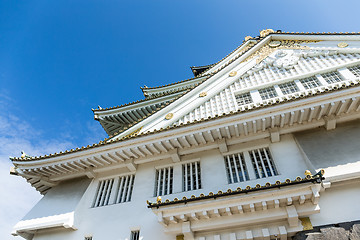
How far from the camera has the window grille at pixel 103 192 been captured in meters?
9.40

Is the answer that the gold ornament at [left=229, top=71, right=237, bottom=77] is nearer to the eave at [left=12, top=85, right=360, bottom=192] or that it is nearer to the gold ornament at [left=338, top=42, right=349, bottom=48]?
the eave at [left=12, top=85, right=360, bottom=192]

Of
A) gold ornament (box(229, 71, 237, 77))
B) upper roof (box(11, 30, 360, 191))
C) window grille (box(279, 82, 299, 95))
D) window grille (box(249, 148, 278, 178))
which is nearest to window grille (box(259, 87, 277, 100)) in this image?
upper roof (box(11, 30, 360, 191))

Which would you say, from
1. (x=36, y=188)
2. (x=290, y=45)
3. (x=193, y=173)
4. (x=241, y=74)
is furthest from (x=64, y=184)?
(x=290, y=45)

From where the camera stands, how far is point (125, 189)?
31.3ft

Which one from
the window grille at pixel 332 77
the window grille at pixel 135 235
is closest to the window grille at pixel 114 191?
the window grille at pixel 135 235

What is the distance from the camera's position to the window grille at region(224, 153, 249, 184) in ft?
27.3

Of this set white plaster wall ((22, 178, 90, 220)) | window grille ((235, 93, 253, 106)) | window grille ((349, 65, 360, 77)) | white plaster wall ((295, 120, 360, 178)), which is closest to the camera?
white plaster wall ((295, 120, 360, 178))

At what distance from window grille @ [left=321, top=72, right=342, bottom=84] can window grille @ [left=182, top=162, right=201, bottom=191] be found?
6744 millimetres

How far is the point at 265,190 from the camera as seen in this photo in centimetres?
623

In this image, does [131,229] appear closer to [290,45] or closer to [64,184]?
[64,184]

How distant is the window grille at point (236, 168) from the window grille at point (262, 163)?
38 centimetres

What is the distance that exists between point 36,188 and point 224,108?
9.55 meters

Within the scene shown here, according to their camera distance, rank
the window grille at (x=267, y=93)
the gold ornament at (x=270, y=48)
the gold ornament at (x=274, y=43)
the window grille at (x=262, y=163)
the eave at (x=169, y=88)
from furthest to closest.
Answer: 1. the eave at (x=169, y=88)
2. the gold ornament at (x=274, y=43)
3. the gold ornament at (x=270, y=48)
4. the window grille at (x=267, y=93)
5. the window grille at (x=262, y=163)

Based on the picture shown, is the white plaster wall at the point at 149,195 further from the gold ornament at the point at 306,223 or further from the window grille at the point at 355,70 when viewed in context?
the window grille at the point at 355,70
